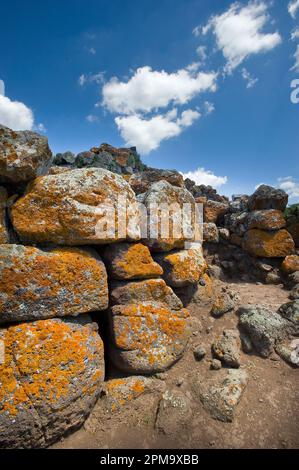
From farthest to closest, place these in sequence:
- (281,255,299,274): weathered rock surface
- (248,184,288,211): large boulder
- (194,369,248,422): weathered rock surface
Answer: (248,184,288,211): large boulder < (281,255,299,274): weathered rock surface < (194,369,248,422): weathered rock surface

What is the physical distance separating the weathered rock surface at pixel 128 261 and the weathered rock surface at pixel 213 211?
5.04 m

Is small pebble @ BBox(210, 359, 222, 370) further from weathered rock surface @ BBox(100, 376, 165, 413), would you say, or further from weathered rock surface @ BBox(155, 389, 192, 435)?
weathered rock surface @ BBox(100, 376, 165, 413)

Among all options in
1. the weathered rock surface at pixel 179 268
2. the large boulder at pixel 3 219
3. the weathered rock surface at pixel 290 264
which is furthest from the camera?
the weathered rock surface at pixel 290 264

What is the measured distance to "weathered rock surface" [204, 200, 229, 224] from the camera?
9219 mm

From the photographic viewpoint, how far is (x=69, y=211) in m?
3.96

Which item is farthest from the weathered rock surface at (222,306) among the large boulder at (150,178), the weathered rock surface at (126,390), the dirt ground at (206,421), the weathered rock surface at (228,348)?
the large boulder at (150,178)

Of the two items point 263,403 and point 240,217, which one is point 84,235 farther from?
point 240,217

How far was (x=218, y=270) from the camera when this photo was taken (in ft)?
26.0

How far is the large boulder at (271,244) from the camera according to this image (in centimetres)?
768

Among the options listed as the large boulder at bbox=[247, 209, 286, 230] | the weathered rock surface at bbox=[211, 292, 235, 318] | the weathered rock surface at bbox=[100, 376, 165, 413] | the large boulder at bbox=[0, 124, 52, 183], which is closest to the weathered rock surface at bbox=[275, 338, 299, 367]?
the weathered rock surface at bbox=[211, 292, 235, 318]

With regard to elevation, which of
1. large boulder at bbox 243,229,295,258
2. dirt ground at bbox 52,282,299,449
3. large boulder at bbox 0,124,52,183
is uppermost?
large boulder at bbox 0,124,52,183

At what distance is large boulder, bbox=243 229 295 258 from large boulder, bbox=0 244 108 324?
606cm

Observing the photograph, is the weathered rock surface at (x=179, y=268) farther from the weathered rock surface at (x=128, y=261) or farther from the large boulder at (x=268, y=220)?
the large boulder at (x=268, y=220)

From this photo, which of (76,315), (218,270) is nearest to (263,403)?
(76,315)
